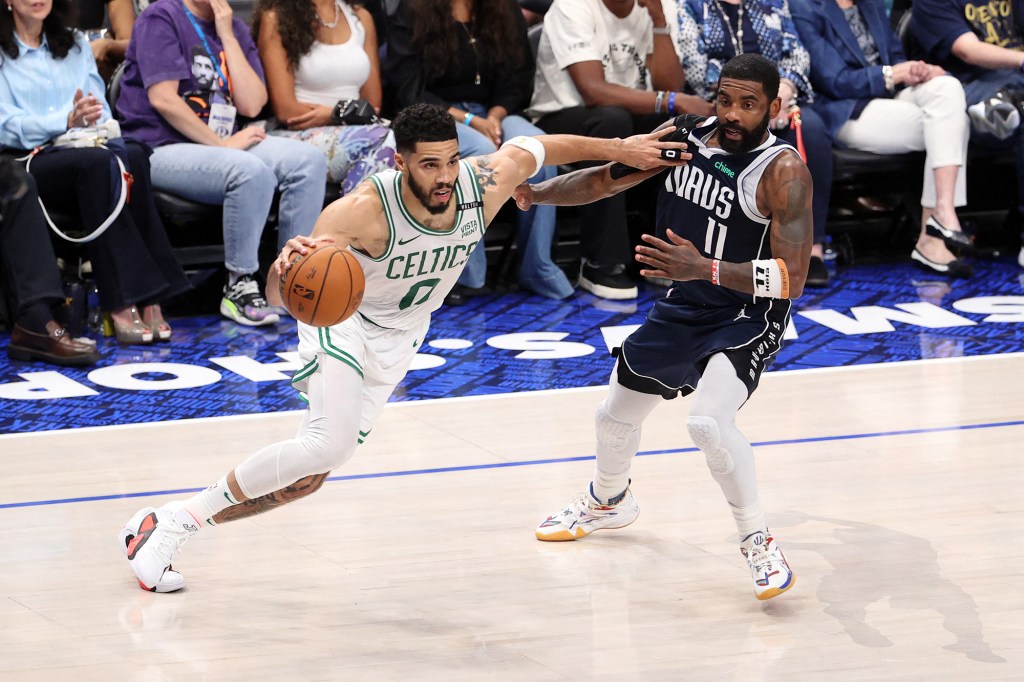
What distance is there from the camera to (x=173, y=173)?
702 centimetres

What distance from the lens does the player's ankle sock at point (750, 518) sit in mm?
4008

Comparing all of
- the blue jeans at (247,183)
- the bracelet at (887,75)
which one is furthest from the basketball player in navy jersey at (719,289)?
the bracelet at (887,75)

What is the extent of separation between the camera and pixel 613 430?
438 cm

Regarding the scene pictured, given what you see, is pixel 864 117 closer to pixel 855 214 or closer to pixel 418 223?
pixel 855 214

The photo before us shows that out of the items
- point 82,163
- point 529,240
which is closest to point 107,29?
point 82,163

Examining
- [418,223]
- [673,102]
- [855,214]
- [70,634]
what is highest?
[418,223]

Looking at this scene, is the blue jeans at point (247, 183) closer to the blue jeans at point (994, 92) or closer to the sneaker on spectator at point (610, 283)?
the sneaker on spectator at point (610, 283)

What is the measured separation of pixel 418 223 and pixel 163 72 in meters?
3.58

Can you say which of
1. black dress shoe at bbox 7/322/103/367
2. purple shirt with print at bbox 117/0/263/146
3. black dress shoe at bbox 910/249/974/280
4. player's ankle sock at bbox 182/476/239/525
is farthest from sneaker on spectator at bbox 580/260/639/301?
player's ankle sock at bbox 182/476/239/525

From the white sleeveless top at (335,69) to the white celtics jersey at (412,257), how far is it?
350cm

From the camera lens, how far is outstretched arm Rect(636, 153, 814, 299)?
12.9ft

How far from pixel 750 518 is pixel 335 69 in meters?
4.35

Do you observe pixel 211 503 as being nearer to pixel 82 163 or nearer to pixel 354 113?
pixel 82 163

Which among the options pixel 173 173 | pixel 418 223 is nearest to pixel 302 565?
pixel 418 223
